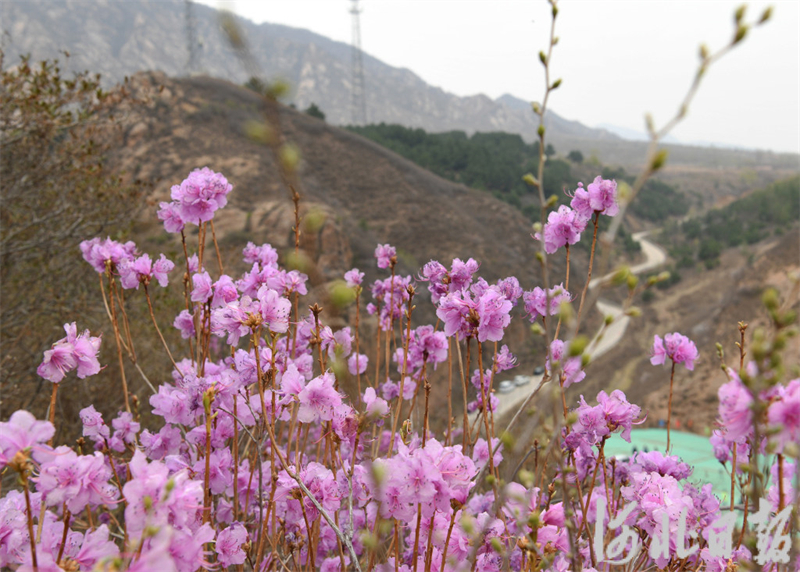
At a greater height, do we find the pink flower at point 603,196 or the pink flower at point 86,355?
the pink flower at point 603,196

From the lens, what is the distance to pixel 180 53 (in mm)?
123250

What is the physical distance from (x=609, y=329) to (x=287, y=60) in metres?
135

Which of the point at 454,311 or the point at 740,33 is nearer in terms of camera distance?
the point at 740,33

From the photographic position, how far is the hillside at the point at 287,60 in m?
101

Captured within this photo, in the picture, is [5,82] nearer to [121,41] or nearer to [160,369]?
[160,369]

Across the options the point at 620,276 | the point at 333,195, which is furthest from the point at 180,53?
the point at 620,276

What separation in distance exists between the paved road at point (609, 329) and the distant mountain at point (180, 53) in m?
52.4

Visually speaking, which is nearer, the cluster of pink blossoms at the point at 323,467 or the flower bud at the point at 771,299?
the flower bud at the point at 771,299

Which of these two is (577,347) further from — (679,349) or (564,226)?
(679,349)

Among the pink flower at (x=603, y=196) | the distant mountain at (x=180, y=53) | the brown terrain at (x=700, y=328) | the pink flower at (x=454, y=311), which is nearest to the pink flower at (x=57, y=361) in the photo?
the pink flower at (x=454, y=311)

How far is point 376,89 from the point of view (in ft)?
471

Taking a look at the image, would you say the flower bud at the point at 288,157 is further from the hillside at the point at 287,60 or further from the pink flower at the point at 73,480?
the hillside at the point at 287,60

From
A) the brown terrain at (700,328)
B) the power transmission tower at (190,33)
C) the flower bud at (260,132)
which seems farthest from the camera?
the power transmission tower at (190,33)

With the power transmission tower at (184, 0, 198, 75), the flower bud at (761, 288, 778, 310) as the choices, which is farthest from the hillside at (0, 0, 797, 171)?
the flower bud at (761, 288, 778, 310)
